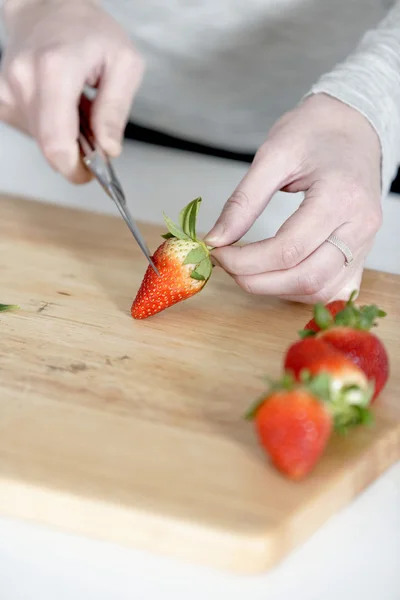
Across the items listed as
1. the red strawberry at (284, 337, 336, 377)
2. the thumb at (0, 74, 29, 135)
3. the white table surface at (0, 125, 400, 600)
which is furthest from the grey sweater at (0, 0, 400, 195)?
the white table surface at (0, 125, 400, 600)

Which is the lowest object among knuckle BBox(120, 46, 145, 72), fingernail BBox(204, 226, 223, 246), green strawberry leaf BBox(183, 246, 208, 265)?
green strawberry leaf BBox(183, 246, 208, 265)

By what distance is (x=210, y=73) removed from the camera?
1484mm

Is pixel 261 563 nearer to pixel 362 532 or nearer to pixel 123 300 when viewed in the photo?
pixel 362 532

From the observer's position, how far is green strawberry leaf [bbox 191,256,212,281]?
3.28ft

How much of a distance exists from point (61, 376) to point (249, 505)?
278 mm

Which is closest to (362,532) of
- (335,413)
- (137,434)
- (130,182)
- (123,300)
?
(335,413)

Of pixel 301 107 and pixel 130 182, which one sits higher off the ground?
pixel 301 107

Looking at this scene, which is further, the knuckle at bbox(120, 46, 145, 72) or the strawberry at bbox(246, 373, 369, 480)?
the knuckle at bbox(120, 46, 145, 72)

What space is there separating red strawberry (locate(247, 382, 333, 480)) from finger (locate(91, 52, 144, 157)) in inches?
15.3

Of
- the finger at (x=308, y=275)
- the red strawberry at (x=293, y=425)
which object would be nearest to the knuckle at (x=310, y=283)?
the finger at (x=308, y=275)

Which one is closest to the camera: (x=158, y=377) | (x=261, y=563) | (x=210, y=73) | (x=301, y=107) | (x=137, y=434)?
(x=261, y=563)

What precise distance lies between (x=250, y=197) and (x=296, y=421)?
38cm

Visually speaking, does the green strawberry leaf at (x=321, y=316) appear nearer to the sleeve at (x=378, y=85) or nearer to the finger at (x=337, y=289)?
the finger at (x=337, y=289)

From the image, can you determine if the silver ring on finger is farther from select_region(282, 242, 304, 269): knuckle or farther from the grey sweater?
the grey sweater
